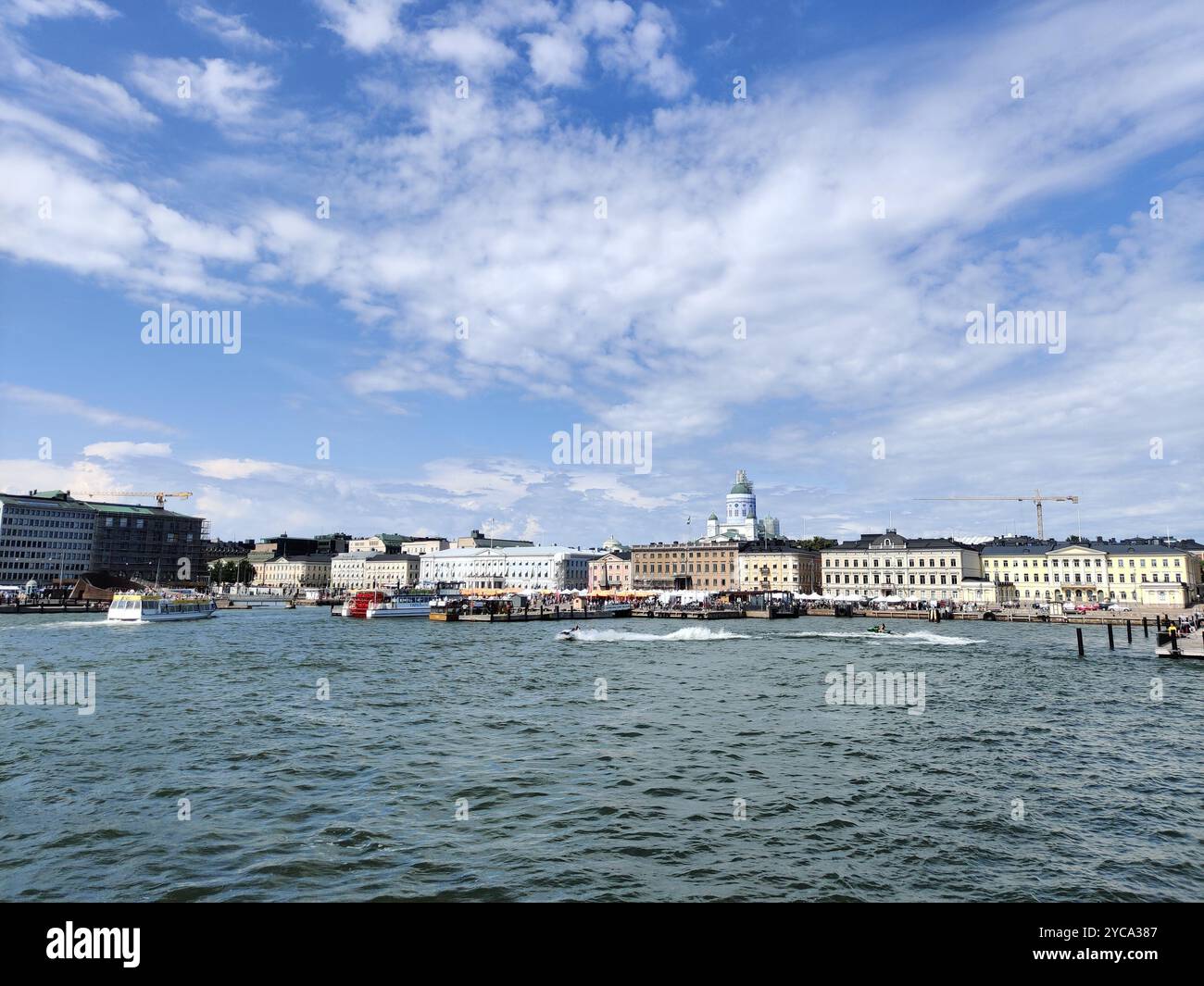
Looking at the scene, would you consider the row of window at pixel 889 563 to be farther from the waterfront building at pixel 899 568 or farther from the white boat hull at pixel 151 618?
the white boat hull at pixel 151 618

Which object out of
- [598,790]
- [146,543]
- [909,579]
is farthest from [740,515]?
[598,790]

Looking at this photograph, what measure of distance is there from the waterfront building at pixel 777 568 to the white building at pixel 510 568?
35.6 metres

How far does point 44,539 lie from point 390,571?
212ft

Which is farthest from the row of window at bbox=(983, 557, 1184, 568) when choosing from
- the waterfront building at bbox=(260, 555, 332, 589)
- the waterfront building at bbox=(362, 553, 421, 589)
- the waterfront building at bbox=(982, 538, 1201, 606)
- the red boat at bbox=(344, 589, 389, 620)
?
the waterfront building at bbox=(260, 555, 332, 589)

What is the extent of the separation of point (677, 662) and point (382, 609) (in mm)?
54756

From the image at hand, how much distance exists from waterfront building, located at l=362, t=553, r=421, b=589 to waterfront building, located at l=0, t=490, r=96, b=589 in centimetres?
5369

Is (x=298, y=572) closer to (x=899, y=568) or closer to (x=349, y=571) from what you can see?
(x=349, y=571)

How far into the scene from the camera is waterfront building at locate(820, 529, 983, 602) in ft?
384

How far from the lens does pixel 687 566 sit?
139m

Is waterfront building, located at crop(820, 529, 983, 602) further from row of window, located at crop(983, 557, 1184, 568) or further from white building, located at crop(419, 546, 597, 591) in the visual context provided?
white building, located at crop(419, 546, 597, 591)
